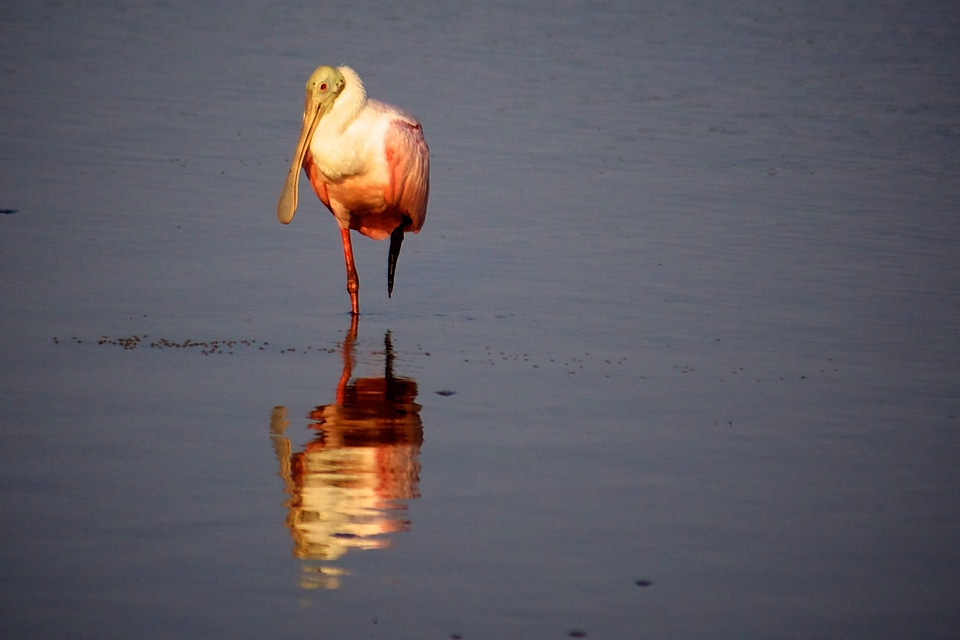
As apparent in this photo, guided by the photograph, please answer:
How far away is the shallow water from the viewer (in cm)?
577

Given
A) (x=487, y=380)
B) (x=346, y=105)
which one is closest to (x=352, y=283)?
(x=346, y=105)

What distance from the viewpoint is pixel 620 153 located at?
1664 cm

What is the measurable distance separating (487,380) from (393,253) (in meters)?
2.49

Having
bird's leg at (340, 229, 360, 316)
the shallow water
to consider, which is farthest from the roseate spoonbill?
the shallow water

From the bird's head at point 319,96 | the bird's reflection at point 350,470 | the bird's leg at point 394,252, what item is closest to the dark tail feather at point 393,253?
the bird's leg at point 394,252

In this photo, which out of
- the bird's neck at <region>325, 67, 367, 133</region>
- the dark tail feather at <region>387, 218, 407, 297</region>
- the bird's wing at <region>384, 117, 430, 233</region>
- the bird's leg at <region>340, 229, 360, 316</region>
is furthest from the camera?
the dark tail feather at <region>387, 218, 407, 297</region>

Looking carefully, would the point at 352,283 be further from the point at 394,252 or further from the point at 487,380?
the point at 487,380

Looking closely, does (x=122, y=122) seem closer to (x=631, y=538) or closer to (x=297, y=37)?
(x=297, y=37)

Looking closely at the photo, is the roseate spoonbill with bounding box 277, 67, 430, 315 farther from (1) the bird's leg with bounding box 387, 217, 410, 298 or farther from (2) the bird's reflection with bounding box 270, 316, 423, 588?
(2) the bird's reflection with bounding box 270, 316, 423, 588

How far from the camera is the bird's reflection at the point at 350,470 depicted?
20.0 feet

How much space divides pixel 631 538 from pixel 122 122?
37.9ft

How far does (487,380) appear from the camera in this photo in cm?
864

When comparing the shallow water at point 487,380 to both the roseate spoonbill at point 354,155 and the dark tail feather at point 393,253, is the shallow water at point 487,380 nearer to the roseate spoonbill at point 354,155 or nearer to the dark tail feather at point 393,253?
the dark tail feather at point 393,253

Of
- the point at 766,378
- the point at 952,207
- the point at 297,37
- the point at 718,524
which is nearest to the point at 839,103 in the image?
the point at 952,207
